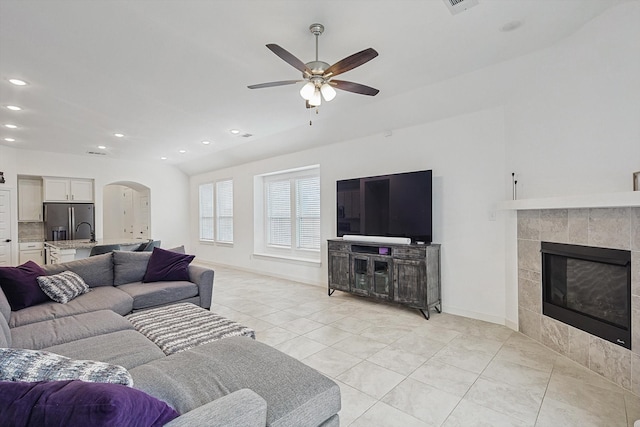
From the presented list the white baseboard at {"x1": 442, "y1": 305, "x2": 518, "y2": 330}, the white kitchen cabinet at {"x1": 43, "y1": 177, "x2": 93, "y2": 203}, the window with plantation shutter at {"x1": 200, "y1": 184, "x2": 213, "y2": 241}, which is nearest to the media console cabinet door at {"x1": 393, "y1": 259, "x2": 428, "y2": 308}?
the white baseboard at {"x1": 442, "y1": 305, "x2": 518, "y2": 330}

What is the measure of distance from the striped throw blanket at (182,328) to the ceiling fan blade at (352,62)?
2.18m

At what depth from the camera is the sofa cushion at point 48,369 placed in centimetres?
94

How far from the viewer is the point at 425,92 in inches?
146

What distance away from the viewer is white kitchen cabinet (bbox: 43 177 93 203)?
6836 millimetres

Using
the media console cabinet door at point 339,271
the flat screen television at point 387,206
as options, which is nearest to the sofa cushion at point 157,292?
the media console cabinet door at point 339,271

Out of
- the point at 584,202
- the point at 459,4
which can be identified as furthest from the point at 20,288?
the point at 584,202

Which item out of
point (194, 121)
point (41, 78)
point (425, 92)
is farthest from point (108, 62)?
point (425, 92)

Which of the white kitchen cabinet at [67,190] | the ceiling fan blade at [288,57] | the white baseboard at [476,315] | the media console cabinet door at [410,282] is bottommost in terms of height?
the white baseboard at [476,315]

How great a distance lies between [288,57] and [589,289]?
3.18 meters

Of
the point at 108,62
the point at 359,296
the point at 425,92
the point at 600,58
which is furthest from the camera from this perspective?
the point at 359,296

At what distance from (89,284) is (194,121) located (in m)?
2.77

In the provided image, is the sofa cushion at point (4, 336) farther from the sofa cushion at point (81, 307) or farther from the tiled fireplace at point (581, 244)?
the tiled fireplace at point (581, 244)

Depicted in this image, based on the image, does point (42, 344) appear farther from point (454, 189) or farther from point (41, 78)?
point (454, 189)

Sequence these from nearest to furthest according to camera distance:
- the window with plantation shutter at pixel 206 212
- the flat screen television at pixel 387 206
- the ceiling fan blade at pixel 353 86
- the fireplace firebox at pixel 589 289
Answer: the fireplace firebox at pixel 589 289
the ceiling fan blade at pixel 353 86
the flat screen television at pixel 387 206
the window with plantation shutter at pixel 206 212
